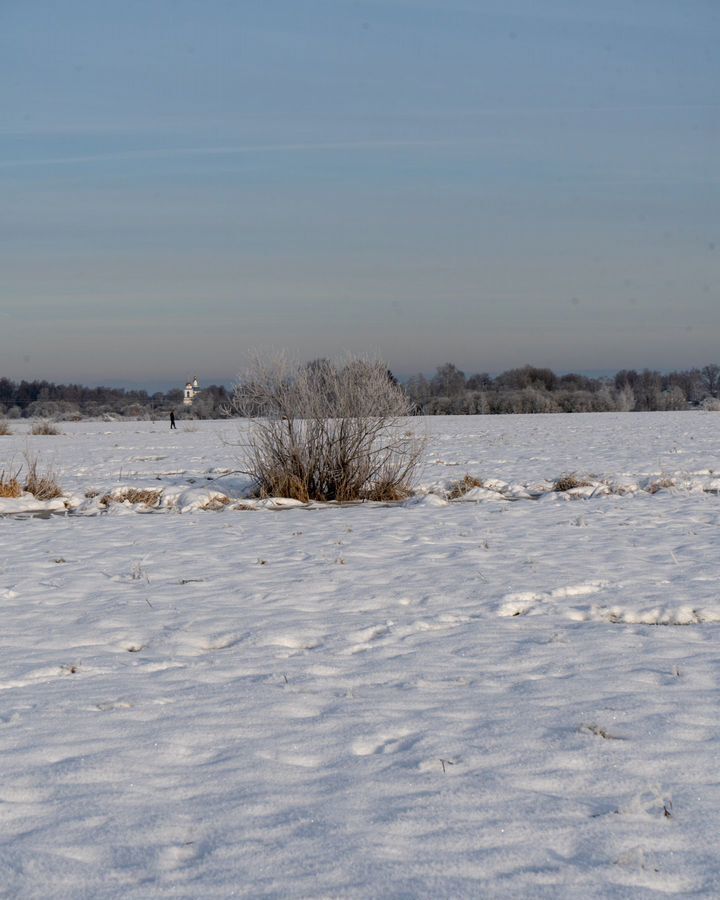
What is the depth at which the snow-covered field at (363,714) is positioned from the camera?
11.2ft

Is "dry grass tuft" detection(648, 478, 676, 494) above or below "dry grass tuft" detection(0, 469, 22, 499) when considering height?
below

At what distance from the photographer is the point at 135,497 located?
1557 centimetres

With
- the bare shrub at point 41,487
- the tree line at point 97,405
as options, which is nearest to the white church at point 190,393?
the tree line at point 97,405

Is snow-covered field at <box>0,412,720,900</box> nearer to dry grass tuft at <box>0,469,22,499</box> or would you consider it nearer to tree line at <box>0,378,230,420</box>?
dry grass tuft at <box>0,469,22,499</box>

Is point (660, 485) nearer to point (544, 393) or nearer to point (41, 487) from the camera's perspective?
point (41, 487)

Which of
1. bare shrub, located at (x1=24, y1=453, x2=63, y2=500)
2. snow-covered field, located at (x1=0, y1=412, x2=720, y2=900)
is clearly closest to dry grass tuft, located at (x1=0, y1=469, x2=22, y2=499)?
bare shrub, located at (x1=24, y1=453, x2=63, y2=500)

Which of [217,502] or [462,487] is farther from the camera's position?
[462,487]

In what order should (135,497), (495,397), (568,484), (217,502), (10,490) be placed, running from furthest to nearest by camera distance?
(495,397) < (568,484) < (10,490) < (135,497) < (217,502)

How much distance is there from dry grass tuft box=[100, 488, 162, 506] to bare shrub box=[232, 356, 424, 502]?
1.59 meters

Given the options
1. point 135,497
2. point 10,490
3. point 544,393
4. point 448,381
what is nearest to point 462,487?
point 135,497

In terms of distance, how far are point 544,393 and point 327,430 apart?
2257 inches

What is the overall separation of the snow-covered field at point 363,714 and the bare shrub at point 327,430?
12.5 ft

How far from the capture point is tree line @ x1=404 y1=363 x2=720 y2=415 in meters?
65.2

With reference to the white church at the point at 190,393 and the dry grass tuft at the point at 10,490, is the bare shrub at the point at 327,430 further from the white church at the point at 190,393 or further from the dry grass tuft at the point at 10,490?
the white church at the point at 190,393
